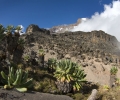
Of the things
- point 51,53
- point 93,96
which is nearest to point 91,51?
point 51,53

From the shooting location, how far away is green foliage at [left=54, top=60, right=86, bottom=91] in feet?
76.3

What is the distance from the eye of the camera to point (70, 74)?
2345 centimetres

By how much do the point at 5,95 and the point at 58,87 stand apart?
13699mm

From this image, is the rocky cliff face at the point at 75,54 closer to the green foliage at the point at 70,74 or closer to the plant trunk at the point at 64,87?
the green foliage at the point at 70,74

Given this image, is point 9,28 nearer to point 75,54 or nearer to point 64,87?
point 64,87

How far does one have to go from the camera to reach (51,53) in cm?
7388

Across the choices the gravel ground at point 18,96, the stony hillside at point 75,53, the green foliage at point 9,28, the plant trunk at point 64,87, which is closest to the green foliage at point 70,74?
the plant trunk at point 64,87

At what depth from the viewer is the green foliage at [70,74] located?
916 inches

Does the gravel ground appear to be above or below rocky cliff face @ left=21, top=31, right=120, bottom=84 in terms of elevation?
below

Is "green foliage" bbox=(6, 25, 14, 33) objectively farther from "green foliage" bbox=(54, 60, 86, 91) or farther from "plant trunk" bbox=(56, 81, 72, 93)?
"plant trunk" bbox=(56, 81, 72, 93)

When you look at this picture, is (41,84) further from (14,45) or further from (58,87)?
(14,45)

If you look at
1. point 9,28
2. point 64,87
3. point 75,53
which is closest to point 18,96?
point 64,87

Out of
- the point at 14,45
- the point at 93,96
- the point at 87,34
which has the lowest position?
the point at 93,96

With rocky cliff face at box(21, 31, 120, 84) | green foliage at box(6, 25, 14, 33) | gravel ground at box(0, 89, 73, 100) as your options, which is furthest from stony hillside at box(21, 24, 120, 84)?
gravel ground at box(0, 89, 73, 100)
